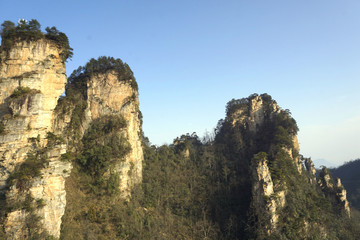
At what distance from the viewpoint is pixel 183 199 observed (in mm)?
36312

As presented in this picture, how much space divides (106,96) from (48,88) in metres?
11.5

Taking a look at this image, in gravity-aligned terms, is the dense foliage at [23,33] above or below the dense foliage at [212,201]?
above

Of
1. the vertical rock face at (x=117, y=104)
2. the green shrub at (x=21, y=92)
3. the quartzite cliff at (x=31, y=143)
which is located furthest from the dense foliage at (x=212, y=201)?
the green shrub at (x=21, y=92)

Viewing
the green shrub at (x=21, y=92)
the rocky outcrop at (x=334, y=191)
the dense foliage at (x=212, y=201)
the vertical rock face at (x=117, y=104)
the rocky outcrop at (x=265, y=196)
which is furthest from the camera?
the rocky outcrop at (x=334, y=191)

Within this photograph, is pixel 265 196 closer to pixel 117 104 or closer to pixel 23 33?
pixel 117 104

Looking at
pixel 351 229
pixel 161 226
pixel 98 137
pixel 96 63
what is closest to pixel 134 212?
pixel 161 226

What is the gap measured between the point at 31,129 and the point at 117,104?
15101mm

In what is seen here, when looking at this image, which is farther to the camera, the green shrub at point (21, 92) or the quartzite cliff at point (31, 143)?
the green shrub at point (21, 92)

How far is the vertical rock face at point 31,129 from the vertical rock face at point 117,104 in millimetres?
9260

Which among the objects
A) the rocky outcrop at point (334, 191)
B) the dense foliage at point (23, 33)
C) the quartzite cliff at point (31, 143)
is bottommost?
the rocky outcrop at point (334, 191)

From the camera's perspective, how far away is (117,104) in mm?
36062

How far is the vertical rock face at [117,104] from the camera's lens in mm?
35156

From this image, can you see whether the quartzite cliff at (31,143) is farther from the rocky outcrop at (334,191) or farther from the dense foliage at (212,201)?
the rocky outcrop at (334,191)

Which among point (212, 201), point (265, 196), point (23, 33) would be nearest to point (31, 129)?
point (23, 33)
